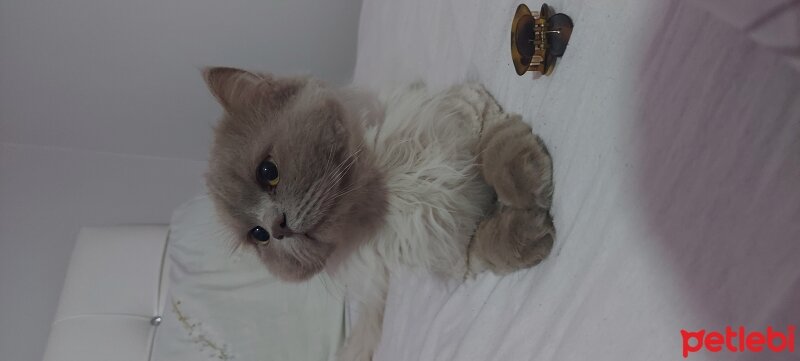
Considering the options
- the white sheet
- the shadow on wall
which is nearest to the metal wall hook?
the white sheet

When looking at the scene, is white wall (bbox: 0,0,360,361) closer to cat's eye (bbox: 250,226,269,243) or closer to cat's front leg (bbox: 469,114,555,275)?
cat's eye (bbox: 250,226,269,243)

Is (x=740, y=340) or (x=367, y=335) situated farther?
A: (x=367, y=335)

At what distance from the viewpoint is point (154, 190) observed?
2418 millimetres

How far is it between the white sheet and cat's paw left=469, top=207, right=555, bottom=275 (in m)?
0.02

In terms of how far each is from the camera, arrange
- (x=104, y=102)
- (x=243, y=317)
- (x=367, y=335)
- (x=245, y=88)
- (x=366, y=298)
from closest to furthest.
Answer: (x=245, y=88), (x=366, y=298), (x=367, y=335), (x=243, y=317), (x=104, y=102)

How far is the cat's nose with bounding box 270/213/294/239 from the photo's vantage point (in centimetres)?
97

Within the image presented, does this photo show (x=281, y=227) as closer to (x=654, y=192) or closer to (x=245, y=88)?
(x=245, y=88)

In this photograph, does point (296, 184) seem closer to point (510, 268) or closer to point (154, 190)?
point (510, 268)

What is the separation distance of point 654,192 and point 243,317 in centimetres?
151

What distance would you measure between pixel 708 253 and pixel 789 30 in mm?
171

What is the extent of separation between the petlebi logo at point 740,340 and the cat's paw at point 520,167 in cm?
32

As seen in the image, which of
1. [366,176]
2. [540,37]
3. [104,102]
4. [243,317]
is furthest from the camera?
[104,102]

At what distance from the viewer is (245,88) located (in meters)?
1.10

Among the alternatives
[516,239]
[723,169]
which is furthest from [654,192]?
[516,239]
